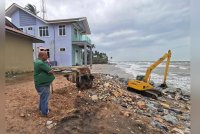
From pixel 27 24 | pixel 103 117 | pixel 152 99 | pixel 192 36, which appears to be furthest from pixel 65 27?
pixel 192 36

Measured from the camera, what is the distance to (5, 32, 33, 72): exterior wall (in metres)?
10.3

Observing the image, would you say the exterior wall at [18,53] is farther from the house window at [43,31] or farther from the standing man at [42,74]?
the standing man at [42,74]

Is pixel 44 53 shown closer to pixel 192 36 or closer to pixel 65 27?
pixel 192 36

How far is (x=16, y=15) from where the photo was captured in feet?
59.3

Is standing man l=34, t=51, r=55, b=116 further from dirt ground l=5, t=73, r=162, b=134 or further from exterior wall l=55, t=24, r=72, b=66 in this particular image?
exterior wall l=55, t=24, r=72, b=66

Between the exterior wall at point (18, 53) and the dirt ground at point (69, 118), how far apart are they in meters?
5.84

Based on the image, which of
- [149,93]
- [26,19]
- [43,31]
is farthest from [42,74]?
[26,19]

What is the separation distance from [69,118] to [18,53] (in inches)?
341

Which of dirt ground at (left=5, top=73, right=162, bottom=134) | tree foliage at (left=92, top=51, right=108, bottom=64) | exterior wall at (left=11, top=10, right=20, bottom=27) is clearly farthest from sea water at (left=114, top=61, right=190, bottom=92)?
tree foliage at (left=92, top=51, right=108, bottom=64)

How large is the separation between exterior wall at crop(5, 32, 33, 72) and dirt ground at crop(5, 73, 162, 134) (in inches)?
230

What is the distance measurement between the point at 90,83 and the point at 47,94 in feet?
10.0

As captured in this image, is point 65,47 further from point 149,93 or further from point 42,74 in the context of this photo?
point 42,74

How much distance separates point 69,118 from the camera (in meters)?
3.79

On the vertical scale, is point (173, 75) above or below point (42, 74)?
below
